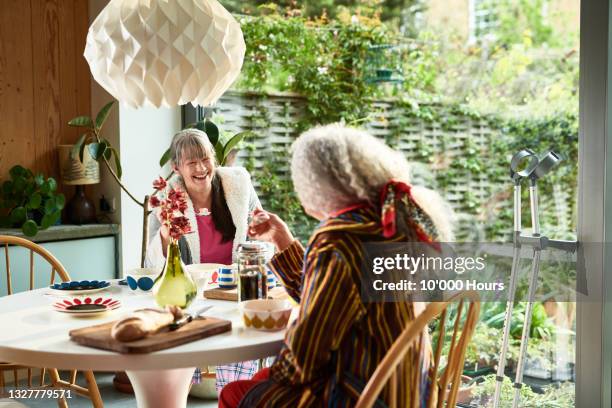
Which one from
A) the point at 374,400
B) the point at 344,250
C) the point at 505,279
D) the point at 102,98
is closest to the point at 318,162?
the point at 344,250

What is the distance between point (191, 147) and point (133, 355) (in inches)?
67.3

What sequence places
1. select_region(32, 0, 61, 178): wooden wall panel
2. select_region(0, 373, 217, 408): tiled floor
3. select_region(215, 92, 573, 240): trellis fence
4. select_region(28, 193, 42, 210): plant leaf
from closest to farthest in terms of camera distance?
select_region(215, 92, 573, 240): trellis fence, select_region(0, 373, 217, 408): tiled floor, select_region(28, 193, 42, 210): plant leaf, select_region(32, 0, 61, 178): wooden wall panel

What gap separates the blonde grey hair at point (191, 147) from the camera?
132 inches

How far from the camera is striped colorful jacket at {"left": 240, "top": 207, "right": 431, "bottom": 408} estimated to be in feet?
5.54

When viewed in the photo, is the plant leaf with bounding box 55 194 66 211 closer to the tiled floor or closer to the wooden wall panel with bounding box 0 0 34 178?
the wooden wall panel with bounding box 0 0 34 178

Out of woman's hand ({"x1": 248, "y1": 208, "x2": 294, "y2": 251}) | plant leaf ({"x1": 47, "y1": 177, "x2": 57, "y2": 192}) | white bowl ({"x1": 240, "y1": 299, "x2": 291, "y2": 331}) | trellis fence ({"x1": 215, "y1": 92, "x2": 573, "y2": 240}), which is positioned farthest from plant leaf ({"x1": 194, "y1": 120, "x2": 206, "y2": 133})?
white bowl ({"x1": 240, "y1": 299, "x2": 291, "y2": 331})

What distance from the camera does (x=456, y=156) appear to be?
3.26 metres

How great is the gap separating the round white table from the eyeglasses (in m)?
0.12

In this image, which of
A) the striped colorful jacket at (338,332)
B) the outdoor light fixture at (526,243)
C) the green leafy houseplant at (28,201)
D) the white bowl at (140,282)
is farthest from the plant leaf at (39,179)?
the striped colorful jacket at (338,332)

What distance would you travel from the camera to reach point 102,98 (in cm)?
434

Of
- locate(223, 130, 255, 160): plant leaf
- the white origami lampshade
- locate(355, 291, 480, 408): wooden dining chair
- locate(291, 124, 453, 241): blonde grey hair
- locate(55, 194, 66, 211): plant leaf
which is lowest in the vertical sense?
locate(355, 291, 480, 408): wooden dining chair

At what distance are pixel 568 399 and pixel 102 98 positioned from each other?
2.93 metres

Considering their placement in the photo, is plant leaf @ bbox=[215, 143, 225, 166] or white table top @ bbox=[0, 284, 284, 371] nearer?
white table top @ bbox=[0, 284, 284, 371]

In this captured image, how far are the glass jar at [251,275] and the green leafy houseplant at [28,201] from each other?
1.94 meters
